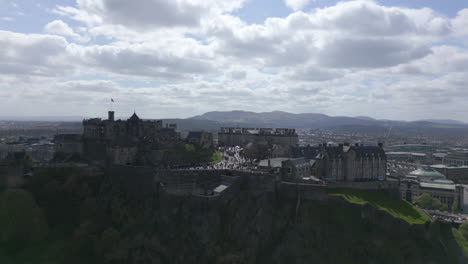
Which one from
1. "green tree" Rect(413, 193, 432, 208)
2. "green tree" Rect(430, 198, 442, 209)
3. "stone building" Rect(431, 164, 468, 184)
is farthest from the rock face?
"stone building" Rect(431, 164, 468, 184)

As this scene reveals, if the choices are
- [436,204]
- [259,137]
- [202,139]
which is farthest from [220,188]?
[259,137]

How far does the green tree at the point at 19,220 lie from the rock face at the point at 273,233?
11.5 meters

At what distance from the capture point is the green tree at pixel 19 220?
47.8m

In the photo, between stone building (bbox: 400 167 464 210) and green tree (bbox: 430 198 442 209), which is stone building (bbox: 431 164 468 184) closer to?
stone building (bbox: 400 167 464 210)

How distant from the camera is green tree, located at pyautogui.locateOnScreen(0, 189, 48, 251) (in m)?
47.8

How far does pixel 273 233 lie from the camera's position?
47.9 m

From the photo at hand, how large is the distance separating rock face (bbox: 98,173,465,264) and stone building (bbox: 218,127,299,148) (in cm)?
4077

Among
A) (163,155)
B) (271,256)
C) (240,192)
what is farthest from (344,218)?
(163,155)

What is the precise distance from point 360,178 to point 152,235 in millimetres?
34124

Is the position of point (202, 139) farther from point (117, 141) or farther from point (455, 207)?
point (455, 207)

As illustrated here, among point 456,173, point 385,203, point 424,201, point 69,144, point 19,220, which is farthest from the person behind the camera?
point 456,173

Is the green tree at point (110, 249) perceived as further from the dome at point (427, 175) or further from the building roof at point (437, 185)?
the dome at point (427, 175)

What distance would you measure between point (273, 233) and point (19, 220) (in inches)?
1354

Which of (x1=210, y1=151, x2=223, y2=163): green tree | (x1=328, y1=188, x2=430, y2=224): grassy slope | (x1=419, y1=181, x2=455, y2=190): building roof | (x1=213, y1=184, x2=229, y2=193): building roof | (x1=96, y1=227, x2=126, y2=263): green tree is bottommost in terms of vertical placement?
(x1=96, y1=227, x2=126, y2=263): green tree
